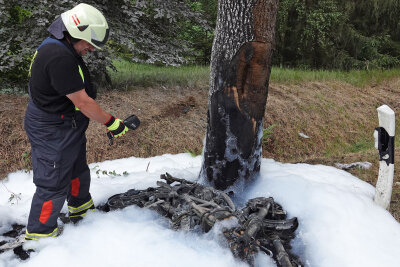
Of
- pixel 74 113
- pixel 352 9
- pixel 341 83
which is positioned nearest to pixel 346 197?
pixel 74 113

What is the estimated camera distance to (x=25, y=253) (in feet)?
9.16

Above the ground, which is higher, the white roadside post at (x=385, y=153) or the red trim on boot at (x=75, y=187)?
the white roadside post at (x=385, y=153)

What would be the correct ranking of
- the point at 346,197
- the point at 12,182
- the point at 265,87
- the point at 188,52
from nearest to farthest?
the point at 346,197, the point at 265,87, the point at 12,182, the point at 188,52

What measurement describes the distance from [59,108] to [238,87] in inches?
66.3

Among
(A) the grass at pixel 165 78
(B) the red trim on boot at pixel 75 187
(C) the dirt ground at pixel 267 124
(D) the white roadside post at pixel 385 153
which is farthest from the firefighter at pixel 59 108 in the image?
(A) the grass at pixel 165 78

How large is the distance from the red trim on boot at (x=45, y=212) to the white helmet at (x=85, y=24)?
4.55 feet

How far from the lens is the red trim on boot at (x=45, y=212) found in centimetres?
283

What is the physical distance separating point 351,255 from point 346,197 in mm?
694

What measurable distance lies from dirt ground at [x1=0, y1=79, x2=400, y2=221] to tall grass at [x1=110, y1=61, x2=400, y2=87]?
13.8 inches

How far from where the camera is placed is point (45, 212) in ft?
9.32

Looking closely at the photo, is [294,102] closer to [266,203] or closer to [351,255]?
[266,203]

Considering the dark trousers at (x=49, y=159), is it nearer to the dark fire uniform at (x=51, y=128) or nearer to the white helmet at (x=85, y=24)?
the dark fire uniform at (x=51, y=128)

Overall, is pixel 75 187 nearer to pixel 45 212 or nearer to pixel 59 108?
pixel 45 212

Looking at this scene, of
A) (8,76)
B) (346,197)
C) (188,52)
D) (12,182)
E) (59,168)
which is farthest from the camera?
(188,52)
